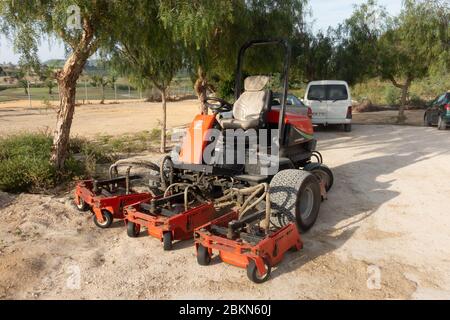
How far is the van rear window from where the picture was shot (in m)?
14.5

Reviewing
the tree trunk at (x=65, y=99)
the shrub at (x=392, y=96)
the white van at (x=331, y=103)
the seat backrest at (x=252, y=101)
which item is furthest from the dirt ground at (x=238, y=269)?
the shrub at (x=392, y=96)

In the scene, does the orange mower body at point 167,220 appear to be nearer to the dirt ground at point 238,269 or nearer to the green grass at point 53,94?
the dirt ground at point 238,269

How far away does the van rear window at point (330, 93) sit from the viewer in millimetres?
14500

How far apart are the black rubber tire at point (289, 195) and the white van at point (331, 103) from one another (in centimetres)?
973

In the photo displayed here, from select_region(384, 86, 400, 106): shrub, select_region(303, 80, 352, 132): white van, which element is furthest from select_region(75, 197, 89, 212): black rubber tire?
select_region(384, 86, 400, 106): shrub

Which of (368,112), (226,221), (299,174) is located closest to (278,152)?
(299,174)

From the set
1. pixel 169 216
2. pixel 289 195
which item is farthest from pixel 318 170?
pixel 169 216

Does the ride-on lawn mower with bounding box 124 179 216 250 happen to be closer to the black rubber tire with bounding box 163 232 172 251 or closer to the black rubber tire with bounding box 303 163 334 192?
the black rubber tire with bounding box 163 232 172 251

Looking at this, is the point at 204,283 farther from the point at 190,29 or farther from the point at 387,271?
the point at 190,29

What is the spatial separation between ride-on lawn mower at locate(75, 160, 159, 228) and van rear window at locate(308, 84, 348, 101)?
392 inches

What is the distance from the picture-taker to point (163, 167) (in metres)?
5.47

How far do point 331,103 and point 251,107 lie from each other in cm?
945

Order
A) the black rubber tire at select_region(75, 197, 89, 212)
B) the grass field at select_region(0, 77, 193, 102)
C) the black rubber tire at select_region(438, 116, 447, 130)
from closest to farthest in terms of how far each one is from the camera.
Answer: the black rubber tire at select_region(75, 197, 89, 212) < the black rubber tire at select_region(438, 116, 447, 130) < the grass field at select_region(0, 77, 193, 102)
